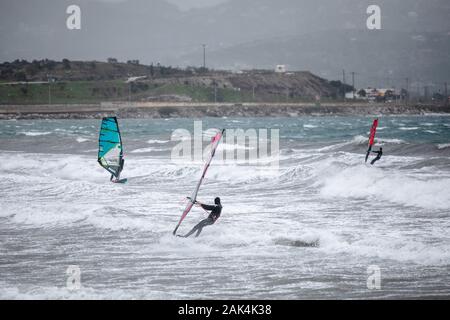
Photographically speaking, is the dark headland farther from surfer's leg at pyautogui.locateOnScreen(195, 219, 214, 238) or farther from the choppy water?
surfer's leg at pyautogui.locateOnScreen(195, 219, 214, 238)

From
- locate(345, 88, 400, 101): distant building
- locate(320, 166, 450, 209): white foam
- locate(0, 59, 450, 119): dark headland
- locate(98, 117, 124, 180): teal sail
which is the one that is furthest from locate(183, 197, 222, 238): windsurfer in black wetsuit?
locate(345, 88, 400, 101): distant building

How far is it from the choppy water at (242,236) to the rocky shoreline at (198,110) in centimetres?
8660

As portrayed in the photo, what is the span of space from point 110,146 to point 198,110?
10108 centimetres

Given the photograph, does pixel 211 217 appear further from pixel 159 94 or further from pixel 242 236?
pixel 159 94

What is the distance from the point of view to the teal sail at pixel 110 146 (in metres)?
18.5

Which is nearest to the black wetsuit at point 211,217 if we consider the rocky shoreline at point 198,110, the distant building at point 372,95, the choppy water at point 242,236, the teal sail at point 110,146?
the choppy water at point 242,236

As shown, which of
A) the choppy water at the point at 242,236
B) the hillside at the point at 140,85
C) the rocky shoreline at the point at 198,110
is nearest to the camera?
the choppy water at the point at 242,236

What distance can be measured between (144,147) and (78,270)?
2966cm

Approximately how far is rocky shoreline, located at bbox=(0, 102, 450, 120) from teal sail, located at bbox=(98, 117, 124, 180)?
287 feet

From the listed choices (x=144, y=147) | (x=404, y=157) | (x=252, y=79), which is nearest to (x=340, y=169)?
(x=404, y=157)

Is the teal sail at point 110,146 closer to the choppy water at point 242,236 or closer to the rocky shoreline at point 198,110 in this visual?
the choppy water at point 242,236

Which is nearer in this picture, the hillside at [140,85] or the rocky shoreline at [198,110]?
the rocky shoreline at [198,110]

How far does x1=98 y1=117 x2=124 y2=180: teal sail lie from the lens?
18516 millimetres

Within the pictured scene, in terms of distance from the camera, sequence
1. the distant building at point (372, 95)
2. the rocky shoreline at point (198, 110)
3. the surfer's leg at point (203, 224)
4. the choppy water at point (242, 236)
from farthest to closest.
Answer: the distant building at point (372, 95) → the rocky shoreline at point (198, 110) → the surfer's leg at point (203, 224) → the choppy water at point (242, 236)
